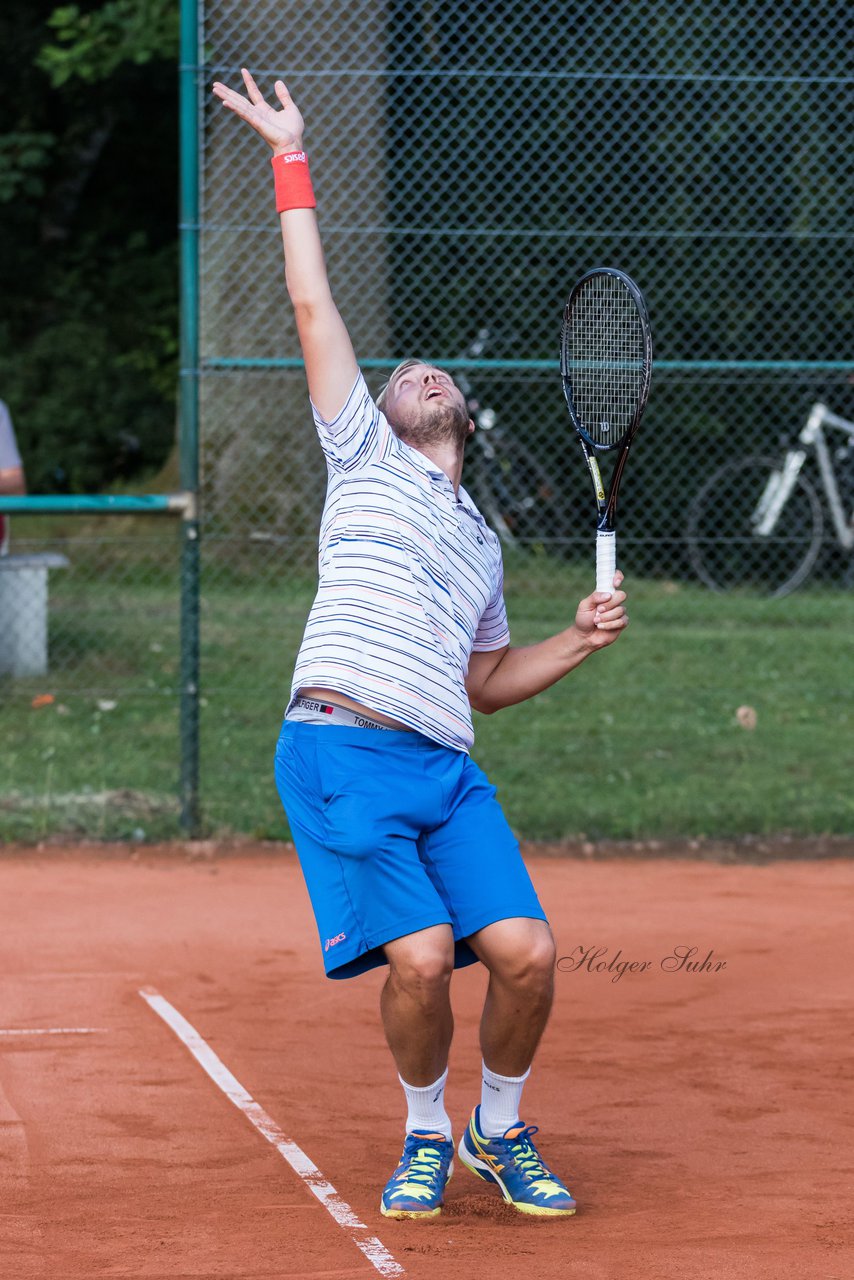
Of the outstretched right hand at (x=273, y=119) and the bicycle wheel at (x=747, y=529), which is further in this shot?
the bicycle wheel at (x=747, y=529)

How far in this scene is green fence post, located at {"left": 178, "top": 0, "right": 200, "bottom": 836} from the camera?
7.17 m

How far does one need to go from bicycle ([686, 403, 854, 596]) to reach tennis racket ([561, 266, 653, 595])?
7314 mm

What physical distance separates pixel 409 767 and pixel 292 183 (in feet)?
4.13

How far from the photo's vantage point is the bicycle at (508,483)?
39.8 feet

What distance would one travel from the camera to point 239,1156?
A: 13.6ft

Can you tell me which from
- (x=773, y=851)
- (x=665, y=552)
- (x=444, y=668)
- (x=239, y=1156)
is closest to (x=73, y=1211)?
(x=239, y=1156)

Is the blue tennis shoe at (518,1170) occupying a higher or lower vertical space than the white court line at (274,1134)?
higher

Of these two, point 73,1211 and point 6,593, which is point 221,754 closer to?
point 6,593

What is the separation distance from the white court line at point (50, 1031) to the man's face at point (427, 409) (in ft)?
6.92

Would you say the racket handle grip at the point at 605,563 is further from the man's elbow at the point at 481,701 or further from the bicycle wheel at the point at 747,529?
the bicycle wheel at the point at 747,529

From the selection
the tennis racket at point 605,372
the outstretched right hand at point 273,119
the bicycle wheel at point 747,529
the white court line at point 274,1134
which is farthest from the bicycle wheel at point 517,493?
the outstretched right hand at point 273,119

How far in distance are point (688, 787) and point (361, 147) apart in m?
4.51

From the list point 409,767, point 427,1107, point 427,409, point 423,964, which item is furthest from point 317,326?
point 427,1107

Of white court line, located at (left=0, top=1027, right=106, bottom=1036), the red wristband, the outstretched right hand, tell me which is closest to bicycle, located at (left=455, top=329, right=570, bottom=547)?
white court line, located at (left=0, top=1027, right=106, bottom=1036)
